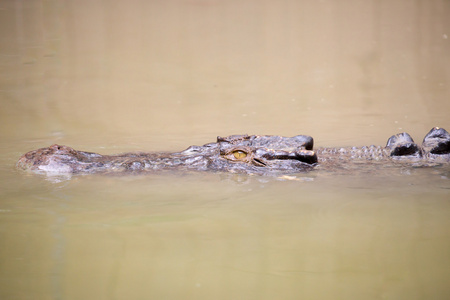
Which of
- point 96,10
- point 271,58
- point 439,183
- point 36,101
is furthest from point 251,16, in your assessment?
point 439,183

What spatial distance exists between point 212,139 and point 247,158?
185cm

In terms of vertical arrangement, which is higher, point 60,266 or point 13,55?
point 13,55

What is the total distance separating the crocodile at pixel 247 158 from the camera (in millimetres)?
3734

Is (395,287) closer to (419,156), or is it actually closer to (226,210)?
(226,210)

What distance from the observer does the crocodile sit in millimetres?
3734

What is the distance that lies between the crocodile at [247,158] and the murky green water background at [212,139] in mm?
154

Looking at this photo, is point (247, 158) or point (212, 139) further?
point (212, 139)

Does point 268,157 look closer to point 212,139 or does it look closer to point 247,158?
point 247,158

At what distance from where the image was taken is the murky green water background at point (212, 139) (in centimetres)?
198

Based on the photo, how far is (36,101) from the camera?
734cm

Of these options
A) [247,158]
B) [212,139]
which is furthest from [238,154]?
[212,139]

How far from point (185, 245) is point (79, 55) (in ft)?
22.6

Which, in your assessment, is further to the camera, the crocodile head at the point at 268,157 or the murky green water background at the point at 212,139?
the crocodile head at the point at 268,157

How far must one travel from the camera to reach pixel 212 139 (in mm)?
5594
